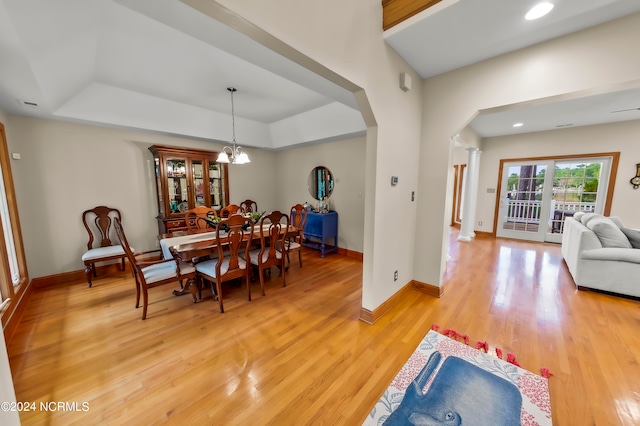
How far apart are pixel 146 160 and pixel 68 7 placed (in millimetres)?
2634

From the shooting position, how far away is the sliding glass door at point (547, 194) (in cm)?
484

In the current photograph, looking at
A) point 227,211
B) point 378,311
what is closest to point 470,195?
point 378,311

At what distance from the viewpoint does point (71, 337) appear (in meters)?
2.07

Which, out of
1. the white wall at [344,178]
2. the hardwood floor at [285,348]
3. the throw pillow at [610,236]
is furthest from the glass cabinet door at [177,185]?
the throw pillow at [610,236]

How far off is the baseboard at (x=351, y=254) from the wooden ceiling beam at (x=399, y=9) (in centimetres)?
336

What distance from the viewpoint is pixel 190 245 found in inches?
100

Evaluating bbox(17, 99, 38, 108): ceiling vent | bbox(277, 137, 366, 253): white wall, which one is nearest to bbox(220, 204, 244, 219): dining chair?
bbox(277, 137, 366, 253): white wall

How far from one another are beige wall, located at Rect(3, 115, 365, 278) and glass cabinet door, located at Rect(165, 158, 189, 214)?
35 centimetres

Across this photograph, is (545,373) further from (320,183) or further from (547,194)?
(547,194)

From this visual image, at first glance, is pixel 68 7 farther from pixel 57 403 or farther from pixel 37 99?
pixel 57 403

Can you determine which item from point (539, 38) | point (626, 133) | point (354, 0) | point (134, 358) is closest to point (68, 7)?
point (354, 0)

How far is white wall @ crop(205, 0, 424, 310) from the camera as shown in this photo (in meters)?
1.31

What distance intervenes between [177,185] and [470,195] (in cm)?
640

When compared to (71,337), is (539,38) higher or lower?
higher
